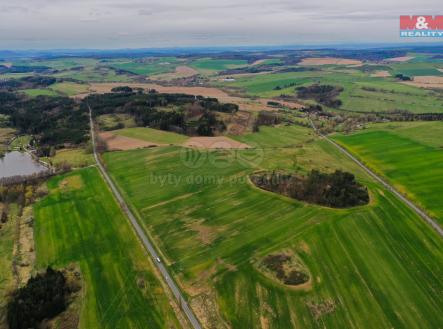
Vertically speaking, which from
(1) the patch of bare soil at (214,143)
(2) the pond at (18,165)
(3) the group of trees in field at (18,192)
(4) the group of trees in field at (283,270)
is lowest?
(4) the group of trees in field at (283,270)

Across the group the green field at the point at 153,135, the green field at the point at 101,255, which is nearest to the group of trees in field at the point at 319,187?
the green field at the point at 101,255

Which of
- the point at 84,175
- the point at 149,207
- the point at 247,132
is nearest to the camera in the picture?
the point at 149,207

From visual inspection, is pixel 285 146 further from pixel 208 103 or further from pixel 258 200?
pixel 208 103

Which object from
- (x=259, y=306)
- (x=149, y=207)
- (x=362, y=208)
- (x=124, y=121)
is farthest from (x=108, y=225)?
(x=124, y=121)

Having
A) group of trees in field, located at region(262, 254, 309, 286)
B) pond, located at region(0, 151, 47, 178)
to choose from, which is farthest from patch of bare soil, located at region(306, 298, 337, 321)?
pond, located at region(0, 151, 47, 178)

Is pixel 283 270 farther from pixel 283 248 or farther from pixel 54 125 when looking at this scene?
pixel 54 125

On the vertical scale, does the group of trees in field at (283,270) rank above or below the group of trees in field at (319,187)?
below

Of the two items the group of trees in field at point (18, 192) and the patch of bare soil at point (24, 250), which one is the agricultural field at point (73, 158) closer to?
the group of trees in field at point (18, 192)
